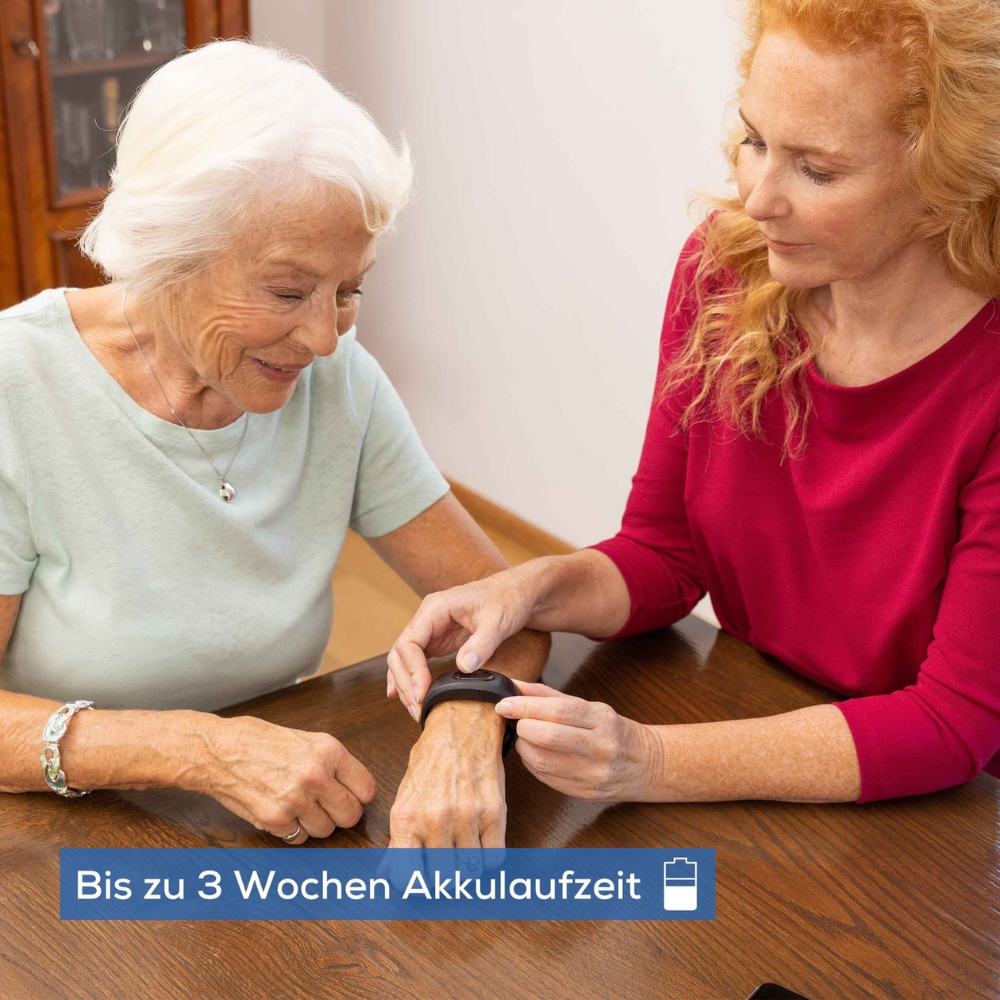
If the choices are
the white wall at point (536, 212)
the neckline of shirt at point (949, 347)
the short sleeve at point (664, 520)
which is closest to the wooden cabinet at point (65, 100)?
the white wall at point (536, 212)

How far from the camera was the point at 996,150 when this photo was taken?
123cm

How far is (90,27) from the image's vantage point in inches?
121

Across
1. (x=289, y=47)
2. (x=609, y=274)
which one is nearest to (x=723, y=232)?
(x=609, y=274)

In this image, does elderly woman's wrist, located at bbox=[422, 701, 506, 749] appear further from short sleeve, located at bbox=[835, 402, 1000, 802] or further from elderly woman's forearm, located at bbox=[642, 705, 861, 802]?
short sleeve, located at bbox=[835, 402, 1000, 802]

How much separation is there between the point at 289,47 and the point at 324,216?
2720mm

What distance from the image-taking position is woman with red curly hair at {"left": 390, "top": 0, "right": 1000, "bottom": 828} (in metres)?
1.23

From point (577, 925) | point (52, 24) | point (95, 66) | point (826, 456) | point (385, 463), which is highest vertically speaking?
point (52, 24)

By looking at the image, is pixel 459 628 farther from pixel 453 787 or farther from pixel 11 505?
pixel 11 505

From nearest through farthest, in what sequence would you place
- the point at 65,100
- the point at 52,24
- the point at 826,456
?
the point at 826,456
the point at 52,24
the point at 65,100

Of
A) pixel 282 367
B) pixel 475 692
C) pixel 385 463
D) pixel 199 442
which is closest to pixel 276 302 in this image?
pixel 282 367

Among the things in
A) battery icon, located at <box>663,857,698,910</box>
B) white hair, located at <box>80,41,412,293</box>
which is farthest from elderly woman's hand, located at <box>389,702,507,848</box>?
white hair, located at <box>80,41,412,293</box>

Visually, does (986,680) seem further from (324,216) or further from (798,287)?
(324,216)

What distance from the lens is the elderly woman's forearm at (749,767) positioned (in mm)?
1267

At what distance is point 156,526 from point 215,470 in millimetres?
98
